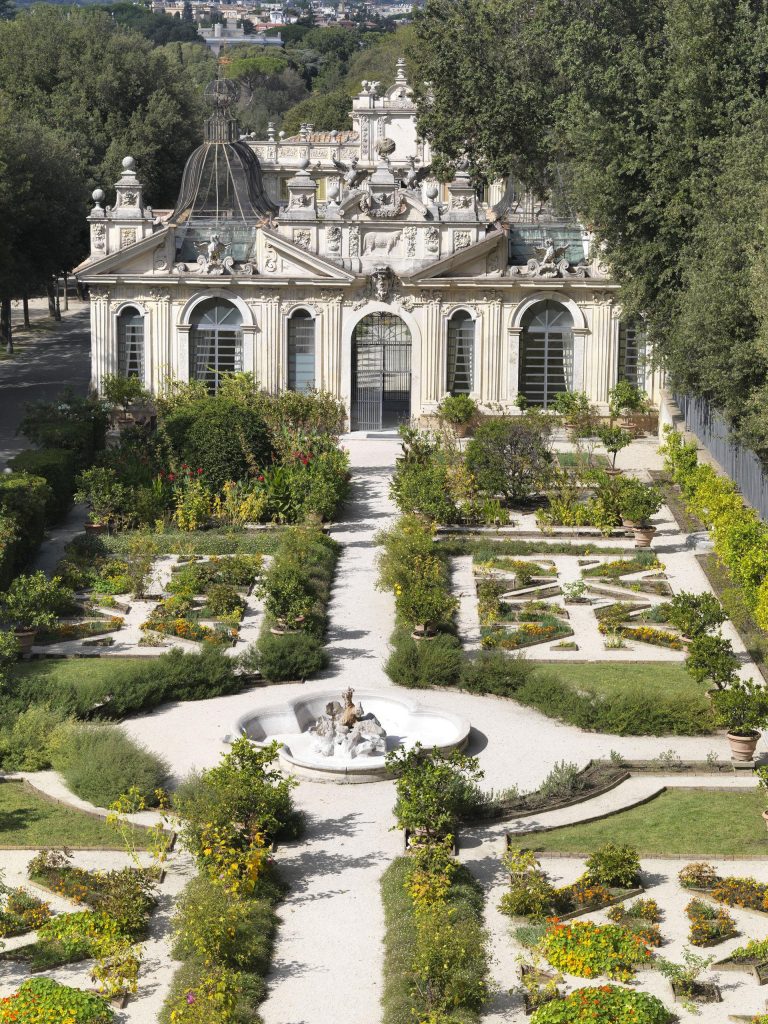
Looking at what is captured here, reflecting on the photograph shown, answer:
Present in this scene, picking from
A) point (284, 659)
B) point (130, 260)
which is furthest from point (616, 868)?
point (130, 260)

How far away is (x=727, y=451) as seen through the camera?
38.8m

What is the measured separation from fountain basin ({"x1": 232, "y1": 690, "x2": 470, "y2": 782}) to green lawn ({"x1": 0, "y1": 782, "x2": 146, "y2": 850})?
2437mm

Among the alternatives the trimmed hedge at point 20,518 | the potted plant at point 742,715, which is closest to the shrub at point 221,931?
the potted plant at point 742,715

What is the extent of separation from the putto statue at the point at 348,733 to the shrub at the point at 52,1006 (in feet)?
22.9

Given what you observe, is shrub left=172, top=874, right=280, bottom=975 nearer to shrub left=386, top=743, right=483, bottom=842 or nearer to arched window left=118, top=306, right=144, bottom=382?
shrub left=386, top=743, right=483, bottom=842

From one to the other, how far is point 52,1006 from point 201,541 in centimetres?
1783

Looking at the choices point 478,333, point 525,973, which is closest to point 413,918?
point 525,973

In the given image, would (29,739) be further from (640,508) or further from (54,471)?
(640,508)

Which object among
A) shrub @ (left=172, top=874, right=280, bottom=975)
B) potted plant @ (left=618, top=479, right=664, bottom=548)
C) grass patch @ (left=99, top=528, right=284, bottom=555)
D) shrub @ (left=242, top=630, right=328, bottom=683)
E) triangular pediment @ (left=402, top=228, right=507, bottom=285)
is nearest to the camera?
shrub @ (left=172, top=874, right=280, bottom=975)

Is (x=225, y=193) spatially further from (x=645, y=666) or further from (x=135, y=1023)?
(x=135, y=1023)

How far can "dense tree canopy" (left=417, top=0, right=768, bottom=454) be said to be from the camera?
1286 inches

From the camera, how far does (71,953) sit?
57.1 ft

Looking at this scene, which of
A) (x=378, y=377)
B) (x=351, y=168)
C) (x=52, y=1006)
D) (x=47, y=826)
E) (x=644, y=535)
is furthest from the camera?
(x=351, y=168)

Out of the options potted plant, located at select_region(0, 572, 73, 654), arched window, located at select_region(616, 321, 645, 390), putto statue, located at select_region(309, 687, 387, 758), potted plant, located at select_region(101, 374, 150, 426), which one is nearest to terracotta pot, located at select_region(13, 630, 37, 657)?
potted plant, located at select_region(0, 572, 73, 654)
